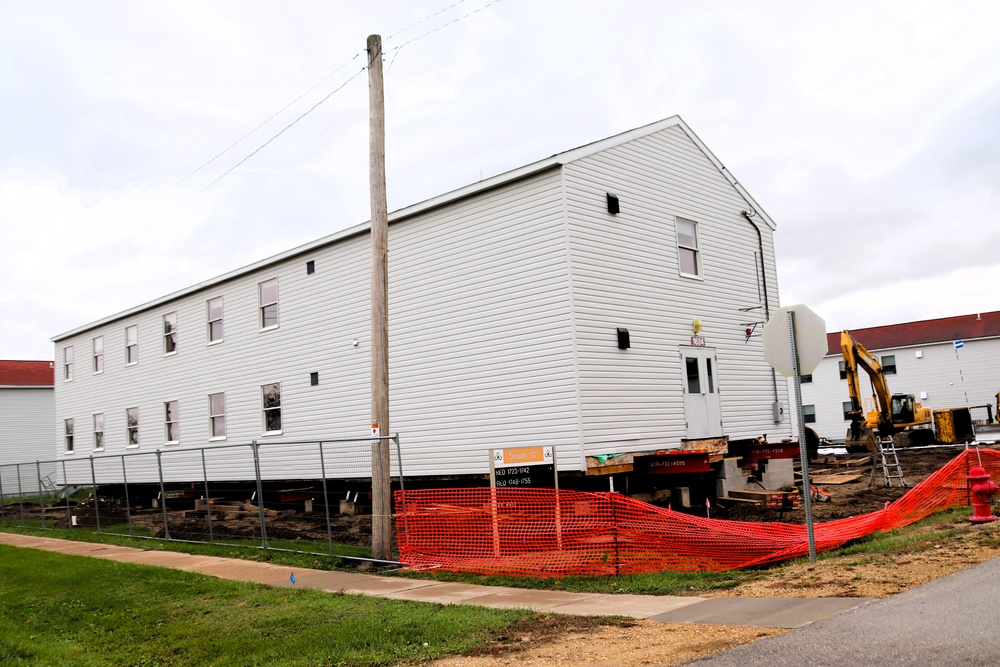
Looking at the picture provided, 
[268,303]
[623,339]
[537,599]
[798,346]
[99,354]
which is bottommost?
[537,599]

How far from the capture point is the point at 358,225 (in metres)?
20.2

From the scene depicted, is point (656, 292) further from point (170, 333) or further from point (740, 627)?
point (170, 333)

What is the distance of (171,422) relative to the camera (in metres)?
27.1

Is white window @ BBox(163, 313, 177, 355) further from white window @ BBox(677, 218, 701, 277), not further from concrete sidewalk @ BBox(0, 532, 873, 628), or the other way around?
white window @ BBox(677, 218, 701, 277)

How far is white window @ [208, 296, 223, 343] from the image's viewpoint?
2539 cm

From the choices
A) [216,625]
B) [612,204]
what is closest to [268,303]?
[612,204]

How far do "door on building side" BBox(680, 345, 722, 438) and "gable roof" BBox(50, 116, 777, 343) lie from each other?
4.70 meters

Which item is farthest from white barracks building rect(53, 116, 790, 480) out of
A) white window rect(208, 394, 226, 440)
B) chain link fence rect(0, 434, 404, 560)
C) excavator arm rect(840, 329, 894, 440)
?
excavator arm rect(840, 329, 894, 440)

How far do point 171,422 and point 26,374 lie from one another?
27473 millimetres

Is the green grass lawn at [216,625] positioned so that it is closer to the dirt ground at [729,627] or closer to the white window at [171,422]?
the dirt ground at [729,627]

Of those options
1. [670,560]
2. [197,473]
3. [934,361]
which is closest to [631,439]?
[670,560]

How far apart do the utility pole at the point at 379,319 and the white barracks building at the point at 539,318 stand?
410 centimetres

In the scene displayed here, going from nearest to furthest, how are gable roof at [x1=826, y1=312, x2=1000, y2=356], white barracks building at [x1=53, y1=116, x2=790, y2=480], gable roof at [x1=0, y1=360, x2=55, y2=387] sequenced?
1. white barracks building at [x1=53, y1=116, x2=790, y2=480]
2. gable roof at [x1=826, y1=312, x2=1000, y2=356]
3. gable roof at [x1=0, y1=360, x2=55, y2=387]

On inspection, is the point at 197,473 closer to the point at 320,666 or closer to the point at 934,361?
the point at 320,666
